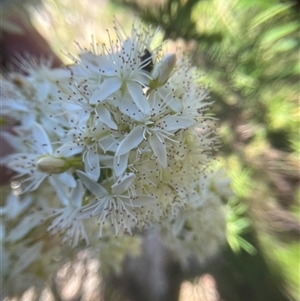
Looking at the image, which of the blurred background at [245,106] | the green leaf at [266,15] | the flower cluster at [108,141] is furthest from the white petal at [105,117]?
the green leaf at [266,15]

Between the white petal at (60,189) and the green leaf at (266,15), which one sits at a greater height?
the green leaf at (266,15)

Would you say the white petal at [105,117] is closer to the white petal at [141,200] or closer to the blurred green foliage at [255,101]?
the white petal at [141,200]

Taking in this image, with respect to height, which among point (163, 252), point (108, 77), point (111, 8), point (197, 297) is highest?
point (111, 8)

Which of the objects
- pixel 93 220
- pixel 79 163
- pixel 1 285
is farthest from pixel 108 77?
pixel 1 285

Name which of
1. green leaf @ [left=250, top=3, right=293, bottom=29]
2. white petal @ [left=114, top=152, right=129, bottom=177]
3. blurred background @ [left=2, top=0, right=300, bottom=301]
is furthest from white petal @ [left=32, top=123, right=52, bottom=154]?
green leaf @ [left=250, top=3, right=293, bottom=29]

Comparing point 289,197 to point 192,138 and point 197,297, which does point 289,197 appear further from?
point 192,138

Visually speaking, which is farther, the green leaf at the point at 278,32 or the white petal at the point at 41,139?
the green leaf at the point at 278,32

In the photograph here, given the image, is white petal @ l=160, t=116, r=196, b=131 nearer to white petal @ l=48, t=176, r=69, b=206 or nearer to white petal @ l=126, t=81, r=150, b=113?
white petal @ l=126, t=81, r=150, b=113
